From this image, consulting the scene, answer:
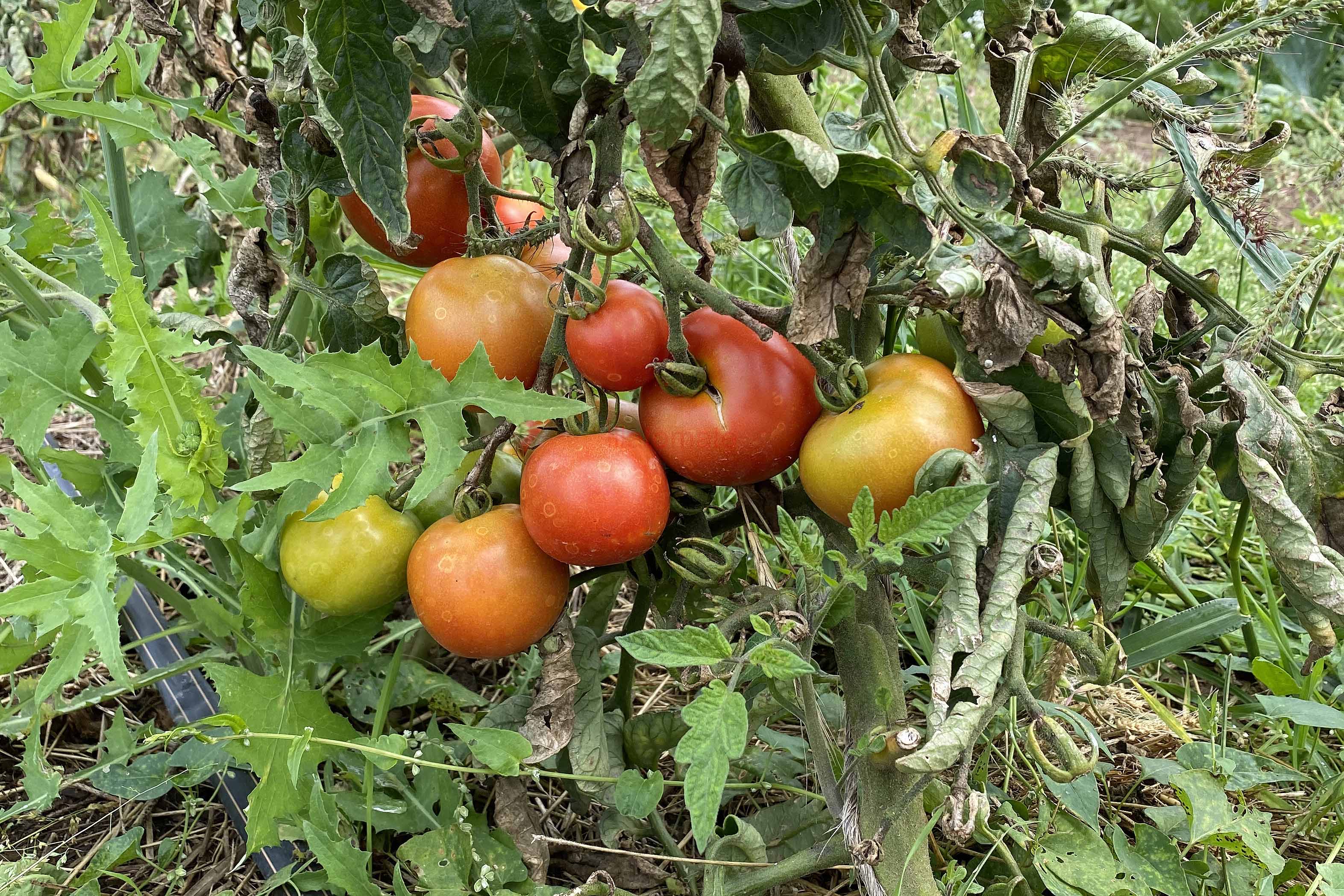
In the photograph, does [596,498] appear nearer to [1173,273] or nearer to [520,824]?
[520,824]

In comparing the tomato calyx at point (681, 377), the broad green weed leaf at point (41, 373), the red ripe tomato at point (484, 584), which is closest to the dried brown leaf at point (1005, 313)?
the tomato calyx at point (681, 377)

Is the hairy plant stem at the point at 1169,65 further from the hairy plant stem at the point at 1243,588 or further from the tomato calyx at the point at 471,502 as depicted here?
the tomato calyx at the point at 471,502

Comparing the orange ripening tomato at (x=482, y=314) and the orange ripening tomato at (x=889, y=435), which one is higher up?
the orange ripening tomato at (x=482, y=314)

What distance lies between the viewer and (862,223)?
0.88 metres

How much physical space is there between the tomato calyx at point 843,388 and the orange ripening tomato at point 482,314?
0.93 feet

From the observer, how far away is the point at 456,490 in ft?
3.76

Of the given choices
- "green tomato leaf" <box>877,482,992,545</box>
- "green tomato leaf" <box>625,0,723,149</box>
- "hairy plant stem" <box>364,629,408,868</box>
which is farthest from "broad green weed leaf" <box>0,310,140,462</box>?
"green tomato leaf" <box>877,482,992,545</box>

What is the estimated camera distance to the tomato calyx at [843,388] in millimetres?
944

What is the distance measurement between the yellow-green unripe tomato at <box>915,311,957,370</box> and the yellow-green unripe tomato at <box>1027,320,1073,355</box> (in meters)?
0.10

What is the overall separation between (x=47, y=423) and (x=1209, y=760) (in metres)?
1.34

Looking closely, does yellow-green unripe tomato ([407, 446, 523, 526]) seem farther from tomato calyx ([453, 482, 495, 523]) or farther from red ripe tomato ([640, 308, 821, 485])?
red ripe tomato ([640, 308, 821, 485])

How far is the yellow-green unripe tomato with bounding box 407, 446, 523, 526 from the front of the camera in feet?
3.78

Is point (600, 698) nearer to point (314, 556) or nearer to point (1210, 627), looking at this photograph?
point (314, 556)

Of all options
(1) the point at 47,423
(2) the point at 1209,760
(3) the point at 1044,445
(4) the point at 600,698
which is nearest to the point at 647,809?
(4) the point at 600,698
